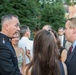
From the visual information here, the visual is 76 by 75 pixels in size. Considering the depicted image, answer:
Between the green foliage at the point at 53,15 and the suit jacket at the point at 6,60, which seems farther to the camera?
the green foliage at the point at 53,15

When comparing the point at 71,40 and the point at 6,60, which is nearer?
the point at 6,60

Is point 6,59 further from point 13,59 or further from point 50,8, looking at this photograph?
point 50,8

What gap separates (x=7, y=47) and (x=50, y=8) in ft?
89.8

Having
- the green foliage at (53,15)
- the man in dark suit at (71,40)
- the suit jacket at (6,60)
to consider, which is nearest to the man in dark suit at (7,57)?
the suit jacket at (6,60)

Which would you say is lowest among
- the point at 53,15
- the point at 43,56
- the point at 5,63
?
the point at 53,15

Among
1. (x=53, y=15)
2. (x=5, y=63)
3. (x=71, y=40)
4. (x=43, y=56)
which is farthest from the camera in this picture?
(x=53, y=15)

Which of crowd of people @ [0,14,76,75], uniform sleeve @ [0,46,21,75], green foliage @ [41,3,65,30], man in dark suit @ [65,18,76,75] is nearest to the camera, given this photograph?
crowd of people @ [0,14,76,75]

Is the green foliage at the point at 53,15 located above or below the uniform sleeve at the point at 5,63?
below

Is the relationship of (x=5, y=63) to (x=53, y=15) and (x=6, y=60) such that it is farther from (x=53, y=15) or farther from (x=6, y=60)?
(x=53, y=15)

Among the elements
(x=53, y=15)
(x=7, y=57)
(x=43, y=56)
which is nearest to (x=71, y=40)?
(x=43, y=56)

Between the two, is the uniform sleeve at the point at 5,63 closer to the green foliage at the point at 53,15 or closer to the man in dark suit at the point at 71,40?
the man in dark suit at the point at 71,40

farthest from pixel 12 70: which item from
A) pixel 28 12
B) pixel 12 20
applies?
pixel 28 12

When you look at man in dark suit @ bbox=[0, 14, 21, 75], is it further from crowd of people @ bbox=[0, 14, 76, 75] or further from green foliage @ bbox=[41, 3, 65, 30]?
green foliage @ bbox=[41, 3, 65, 30]

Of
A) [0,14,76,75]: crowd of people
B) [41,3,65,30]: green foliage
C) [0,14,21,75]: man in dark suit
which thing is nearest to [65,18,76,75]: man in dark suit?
[0,14,76,75]: crowd of people
